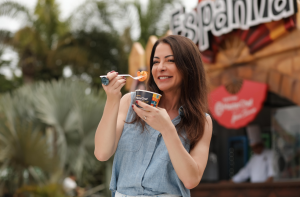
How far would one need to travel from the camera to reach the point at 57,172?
601 centimetres

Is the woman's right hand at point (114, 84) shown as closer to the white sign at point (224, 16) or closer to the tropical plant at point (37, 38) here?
the white sign at point (224, 16)

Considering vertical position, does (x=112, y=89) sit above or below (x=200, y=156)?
above

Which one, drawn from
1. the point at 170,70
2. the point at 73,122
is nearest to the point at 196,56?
the point at 170,70

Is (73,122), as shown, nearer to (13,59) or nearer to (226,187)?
(226,187)

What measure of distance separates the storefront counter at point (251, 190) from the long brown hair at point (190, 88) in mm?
3399

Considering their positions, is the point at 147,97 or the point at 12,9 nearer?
the point at 147,97

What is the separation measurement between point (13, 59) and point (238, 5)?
449 inches

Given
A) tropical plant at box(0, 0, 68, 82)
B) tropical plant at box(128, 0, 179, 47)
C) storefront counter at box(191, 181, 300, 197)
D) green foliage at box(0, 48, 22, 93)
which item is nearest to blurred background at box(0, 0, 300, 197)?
storefront counter at box(191, 181, 300, 197)

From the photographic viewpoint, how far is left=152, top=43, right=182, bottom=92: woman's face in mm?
1582

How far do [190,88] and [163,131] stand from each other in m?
0.34

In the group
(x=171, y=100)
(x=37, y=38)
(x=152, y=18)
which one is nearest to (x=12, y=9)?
(x=37, y=38)

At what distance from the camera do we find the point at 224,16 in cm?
564

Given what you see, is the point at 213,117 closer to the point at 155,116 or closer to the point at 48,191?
the point at 48,191

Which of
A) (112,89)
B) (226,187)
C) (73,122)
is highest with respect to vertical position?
(112,89)
